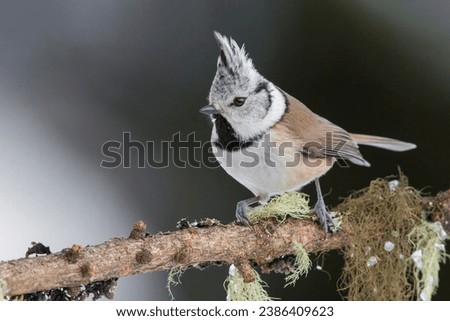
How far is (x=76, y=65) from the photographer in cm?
218

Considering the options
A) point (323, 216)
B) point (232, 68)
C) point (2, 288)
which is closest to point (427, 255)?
point (323, 216)

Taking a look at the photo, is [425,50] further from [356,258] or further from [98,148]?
[98,148]

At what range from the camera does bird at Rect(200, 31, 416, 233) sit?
1.66 metres

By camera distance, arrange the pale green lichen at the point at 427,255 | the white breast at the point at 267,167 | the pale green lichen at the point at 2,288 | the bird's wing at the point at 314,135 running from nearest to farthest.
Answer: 1. the pale green lichen at the point at 2,288
2. the pale green lichen at the point at 427,255
3. the white breast at the point at 267,167
4. the bird's wing at the point at 314,135

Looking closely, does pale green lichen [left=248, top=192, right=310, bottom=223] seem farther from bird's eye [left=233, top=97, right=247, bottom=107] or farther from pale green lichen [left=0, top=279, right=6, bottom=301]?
pale green lichen [left=0, top=279, right=6, bottom=301]

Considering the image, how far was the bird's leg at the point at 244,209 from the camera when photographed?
62.1 inches

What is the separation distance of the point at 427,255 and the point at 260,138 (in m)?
0.53

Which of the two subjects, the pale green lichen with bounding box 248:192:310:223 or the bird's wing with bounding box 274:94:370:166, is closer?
the pale green lichen with bounding box 248:192:310:223

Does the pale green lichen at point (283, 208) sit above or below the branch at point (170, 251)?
above

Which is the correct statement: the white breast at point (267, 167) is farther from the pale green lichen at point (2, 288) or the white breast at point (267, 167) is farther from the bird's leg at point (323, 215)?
the pale green lichen at point (2, 288)

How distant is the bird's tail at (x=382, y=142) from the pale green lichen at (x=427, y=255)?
0.40m

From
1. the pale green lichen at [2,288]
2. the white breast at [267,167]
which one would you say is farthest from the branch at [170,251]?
the white breast at [267,167]

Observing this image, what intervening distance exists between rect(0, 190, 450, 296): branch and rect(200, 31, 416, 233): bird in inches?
2.6

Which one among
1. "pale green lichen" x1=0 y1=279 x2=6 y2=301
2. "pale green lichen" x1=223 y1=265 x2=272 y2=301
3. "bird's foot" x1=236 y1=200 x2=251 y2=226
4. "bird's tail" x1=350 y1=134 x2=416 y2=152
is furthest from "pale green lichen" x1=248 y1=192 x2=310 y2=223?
"pale green lichen" x1=0 y1=279 x2=6 y2=301
